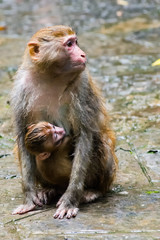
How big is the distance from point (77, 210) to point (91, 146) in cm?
63

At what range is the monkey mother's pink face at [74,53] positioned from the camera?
4.72 m

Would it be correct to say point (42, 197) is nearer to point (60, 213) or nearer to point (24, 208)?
point (24, 208)

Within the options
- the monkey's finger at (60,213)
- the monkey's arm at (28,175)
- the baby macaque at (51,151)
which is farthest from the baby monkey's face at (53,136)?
the monkey's finger at (60,213)

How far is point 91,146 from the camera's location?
16.5 feet

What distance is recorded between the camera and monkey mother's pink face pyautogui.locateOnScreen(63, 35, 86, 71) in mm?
4719

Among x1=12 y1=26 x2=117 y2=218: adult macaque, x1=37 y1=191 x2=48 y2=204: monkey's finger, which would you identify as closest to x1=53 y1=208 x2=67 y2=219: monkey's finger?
x1=12 y1=26 x2=117 y2=218: adult macaque

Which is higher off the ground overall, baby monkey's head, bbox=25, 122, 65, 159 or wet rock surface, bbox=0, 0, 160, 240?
baby monkey's head, bbox=25, 122, 65, 159

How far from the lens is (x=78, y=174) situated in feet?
16.1

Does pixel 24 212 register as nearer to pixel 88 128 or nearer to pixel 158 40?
pixel 88 128

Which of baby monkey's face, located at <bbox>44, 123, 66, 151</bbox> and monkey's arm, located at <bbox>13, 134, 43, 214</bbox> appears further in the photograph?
monkey's arm, located at <bbox>13, 134, 43, 214</bbox>

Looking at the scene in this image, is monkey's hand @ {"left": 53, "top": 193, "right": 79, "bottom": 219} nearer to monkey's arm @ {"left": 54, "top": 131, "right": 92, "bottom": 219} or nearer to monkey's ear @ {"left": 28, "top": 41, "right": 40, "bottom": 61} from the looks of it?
monkey's arm @ {"left": 54, "top": 131, "right": 92, "bottom": 219}

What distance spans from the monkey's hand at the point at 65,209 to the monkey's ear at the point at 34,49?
4.36 ft

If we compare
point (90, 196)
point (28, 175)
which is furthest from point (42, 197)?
point (90, 196)

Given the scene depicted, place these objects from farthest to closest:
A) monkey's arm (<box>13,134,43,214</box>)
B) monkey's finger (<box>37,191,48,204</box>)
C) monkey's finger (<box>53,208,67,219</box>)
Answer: monkey's finger (<box>37,191,48,204</box>) < monkey's arm (<box>13,134,43,214</box>) < monkey's finger (<box>53,208,67,219</box>)
